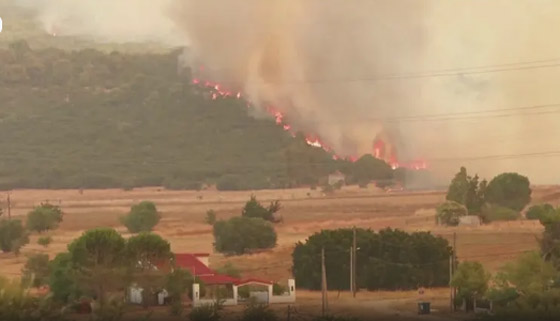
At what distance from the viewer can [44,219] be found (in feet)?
37.3

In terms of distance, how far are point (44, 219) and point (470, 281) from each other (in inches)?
165

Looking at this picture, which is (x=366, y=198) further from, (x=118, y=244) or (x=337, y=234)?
(x=118, y=244)

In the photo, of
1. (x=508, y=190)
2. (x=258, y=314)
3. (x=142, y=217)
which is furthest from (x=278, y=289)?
(x=508, y=190)

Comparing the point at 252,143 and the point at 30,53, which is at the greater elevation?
the point at 30,53

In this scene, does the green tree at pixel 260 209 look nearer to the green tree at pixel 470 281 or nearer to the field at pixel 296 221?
the field at pixel 296 221

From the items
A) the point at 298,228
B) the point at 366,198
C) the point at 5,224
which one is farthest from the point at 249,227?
the point at 5,224

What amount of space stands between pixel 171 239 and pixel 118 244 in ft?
1.78

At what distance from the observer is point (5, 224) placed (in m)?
11.3

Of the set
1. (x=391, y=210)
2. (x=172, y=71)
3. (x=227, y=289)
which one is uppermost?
(x=172, y=71)

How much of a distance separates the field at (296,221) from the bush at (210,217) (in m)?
0.04

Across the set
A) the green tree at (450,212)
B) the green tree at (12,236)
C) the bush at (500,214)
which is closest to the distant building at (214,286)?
the green tree at (12,236)

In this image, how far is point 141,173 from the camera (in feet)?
37.9

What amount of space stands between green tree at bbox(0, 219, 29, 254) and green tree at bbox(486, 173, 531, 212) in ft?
15.2

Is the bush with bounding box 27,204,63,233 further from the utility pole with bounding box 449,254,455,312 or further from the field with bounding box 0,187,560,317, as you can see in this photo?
the utility pole with bounding box 449,254,455,312
